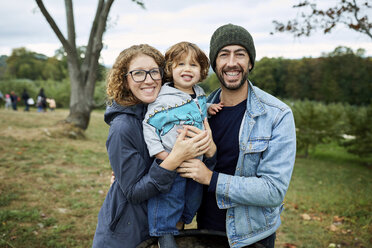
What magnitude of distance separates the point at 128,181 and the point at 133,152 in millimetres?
190

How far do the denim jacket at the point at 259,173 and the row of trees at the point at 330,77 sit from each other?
32.3 m

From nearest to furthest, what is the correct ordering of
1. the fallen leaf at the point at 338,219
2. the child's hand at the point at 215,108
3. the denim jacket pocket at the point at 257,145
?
the denim jacket pocket at the point at 257,145
the child's hand at the point at 215,108
the fallen leaf at the point at 338,219

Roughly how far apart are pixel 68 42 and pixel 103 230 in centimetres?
969

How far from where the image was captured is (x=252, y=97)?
7.43ft

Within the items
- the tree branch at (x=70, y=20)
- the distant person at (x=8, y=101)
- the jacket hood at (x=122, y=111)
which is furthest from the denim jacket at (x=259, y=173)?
the distant person at (x=8, y=101)

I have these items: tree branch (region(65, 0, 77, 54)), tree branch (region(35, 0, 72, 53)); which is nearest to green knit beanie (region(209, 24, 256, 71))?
tree branch (region(35, 0, 72, 53))

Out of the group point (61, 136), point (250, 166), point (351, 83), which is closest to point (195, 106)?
point (250, 166)

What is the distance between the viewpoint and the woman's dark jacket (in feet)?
5.94

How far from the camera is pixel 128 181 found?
5.94 ft

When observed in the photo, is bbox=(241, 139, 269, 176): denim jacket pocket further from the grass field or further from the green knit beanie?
the grass field

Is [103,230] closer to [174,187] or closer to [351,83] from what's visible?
[174,187]

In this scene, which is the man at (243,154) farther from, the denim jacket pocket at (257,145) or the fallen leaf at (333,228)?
the fallen leaf at (333,228)

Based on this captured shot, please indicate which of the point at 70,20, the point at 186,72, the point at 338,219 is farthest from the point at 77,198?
the point at 70,20

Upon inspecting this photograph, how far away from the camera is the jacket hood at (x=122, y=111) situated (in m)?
1.94
